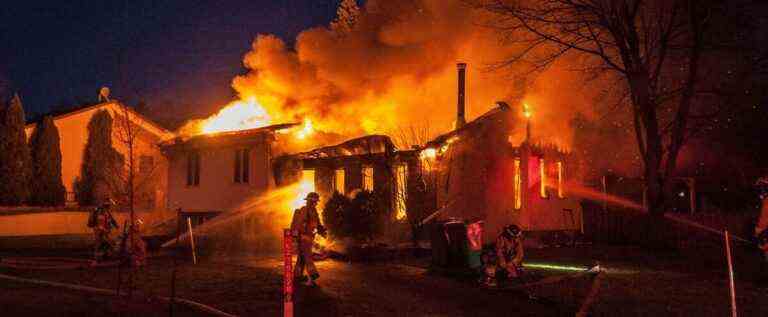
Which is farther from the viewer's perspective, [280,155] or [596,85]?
[596,85]

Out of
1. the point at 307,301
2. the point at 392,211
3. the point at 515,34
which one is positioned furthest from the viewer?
the point at 515,34

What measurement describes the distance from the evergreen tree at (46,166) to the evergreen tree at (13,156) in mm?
893

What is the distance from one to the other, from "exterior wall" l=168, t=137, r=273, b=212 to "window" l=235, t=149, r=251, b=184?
0.16 metres

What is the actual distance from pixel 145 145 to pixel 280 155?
45.3 ft

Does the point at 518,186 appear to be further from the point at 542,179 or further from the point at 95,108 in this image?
the point at 95,108

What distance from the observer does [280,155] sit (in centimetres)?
2308

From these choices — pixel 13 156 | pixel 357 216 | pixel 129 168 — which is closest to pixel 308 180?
pixel 357 216

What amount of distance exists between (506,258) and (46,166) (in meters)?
25.8

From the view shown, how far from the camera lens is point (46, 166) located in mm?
30766

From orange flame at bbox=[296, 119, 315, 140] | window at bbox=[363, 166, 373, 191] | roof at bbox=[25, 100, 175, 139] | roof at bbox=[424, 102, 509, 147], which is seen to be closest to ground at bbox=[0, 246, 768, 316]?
roof at bbox=[424, 102, 509, 147]

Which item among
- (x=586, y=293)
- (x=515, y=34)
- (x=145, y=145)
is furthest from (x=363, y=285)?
(x=145, y=145)

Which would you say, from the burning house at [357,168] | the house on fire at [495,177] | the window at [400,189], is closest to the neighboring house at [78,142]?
the burning house at [357,168]

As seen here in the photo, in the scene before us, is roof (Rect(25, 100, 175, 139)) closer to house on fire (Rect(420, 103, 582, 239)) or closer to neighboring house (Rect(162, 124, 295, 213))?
neighboring house (Rect(162, 124, 295, 213))

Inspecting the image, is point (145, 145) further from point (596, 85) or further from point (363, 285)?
point (363, 285)
